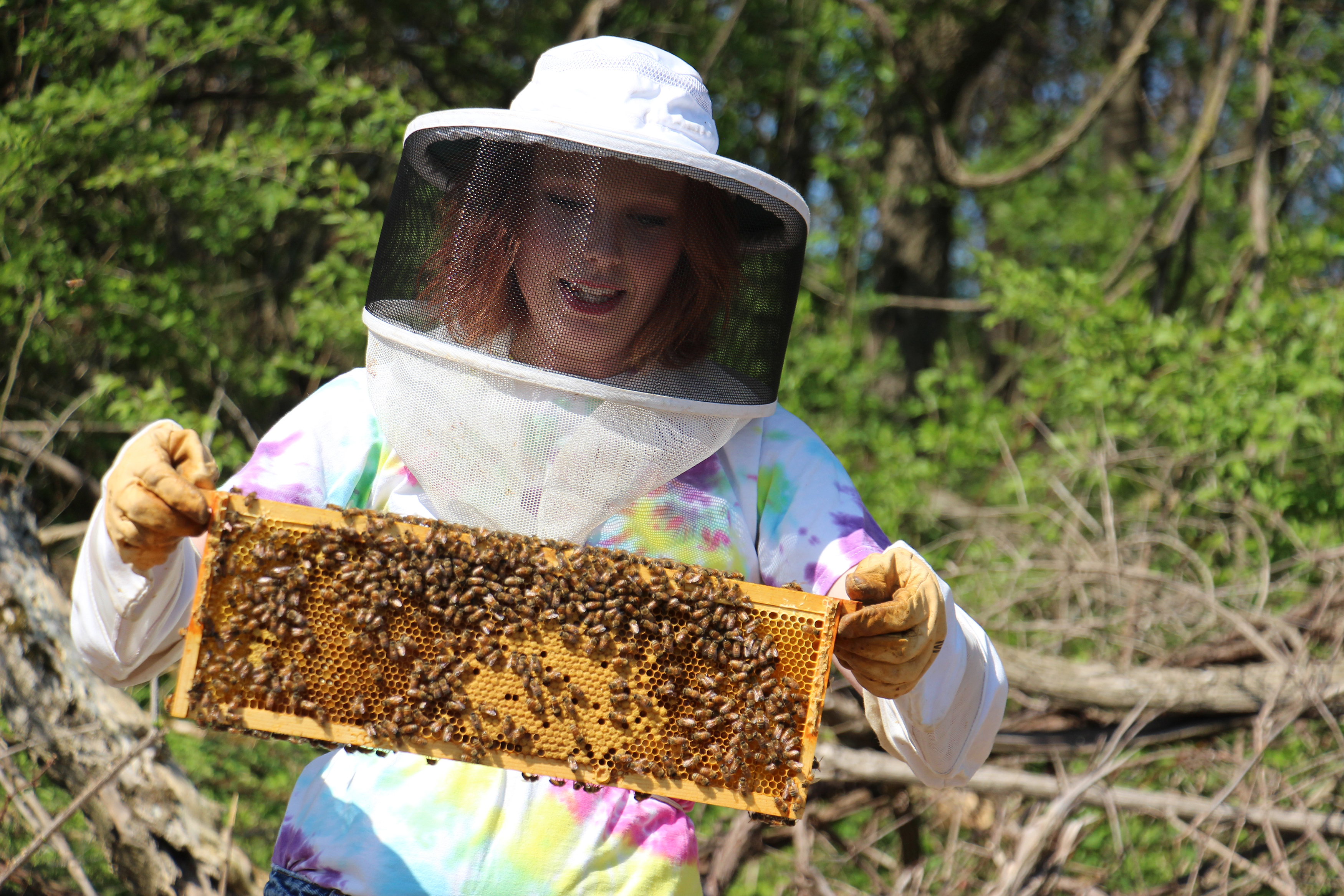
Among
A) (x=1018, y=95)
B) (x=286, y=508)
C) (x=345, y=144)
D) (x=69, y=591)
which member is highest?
(x=1018, y=95)

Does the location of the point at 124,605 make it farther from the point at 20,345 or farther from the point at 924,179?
the point at 924,179

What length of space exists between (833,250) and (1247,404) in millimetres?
2708

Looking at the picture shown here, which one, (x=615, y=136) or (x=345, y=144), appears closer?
(x=615, y=136)

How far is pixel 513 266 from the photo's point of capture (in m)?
2.05

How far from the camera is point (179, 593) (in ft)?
6.15

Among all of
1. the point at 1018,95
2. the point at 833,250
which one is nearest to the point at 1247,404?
the point at 833,250

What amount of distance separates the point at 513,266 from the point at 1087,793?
8.89ft

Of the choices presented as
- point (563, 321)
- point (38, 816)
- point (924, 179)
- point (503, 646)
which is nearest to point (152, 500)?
point (503, 646)

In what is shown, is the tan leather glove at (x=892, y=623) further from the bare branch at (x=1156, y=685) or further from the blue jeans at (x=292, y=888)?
the bare branch at (x=1156, y=685)

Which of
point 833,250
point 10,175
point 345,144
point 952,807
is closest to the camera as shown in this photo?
point 10,175

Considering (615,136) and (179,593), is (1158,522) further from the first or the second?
(179,593)

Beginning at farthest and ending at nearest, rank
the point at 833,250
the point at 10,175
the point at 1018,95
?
the point at 1018,95, the point at 833,250, the point at 10,175

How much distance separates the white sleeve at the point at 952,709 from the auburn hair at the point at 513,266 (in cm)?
70

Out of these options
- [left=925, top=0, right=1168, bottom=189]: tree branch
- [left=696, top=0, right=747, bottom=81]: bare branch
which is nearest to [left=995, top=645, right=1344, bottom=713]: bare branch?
[left=925, top=0, right=1168, bottom=189]: tree branch
